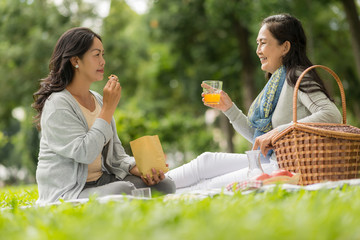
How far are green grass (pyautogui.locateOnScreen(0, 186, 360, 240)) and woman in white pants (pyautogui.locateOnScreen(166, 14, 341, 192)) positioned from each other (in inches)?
51.7

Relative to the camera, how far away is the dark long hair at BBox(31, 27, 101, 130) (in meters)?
3.73

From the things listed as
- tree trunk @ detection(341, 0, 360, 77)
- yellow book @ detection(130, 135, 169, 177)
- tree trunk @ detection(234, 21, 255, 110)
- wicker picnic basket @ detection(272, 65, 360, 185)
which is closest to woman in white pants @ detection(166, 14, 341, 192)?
wicker picnic basket @ detection(272, 65, 360, 185)

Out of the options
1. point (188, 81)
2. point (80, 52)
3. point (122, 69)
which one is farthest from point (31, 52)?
point (80, 52)

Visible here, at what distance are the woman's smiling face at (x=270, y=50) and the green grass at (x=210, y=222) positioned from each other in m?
1.92

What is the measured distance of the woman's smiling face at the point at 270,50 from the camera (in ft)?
13.5

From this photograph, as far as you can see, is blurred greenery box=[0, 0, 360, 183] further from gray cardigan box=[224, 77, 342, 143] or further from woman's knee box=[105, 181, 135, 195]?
woman's knee box=[105, 181, 135, 195]

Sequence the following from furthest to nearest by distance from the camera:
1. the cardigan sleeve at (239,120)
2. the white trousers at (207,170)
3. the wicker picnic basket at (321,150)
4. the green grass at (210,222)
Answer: the cardigan sleeve at (239,120), the white trousers at (207,170), the wicker picnic basket at (321,150), the green grass at (210,222)

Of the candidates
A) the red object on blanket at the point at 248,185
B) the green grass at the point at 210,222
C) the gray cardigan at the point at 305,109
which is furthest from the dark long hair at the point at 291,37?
the green grass at the point at 210,222

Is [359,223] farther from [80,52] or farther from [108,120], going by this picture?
[80,52]

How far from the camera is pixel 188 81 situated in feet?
52.3

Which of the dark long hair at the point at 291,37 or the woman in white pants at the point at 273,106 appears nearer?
the woman in white pants at the point at 273,106

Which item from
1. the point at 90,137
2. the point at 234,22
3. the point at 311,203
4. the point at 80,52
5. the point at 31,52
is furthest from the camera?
the point at 31,52

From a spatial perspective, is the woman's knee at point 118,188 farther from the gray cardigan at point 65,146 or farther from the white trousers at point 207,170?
the white trousers at point 207,170

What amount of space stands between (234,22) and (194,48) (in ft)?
5.87
